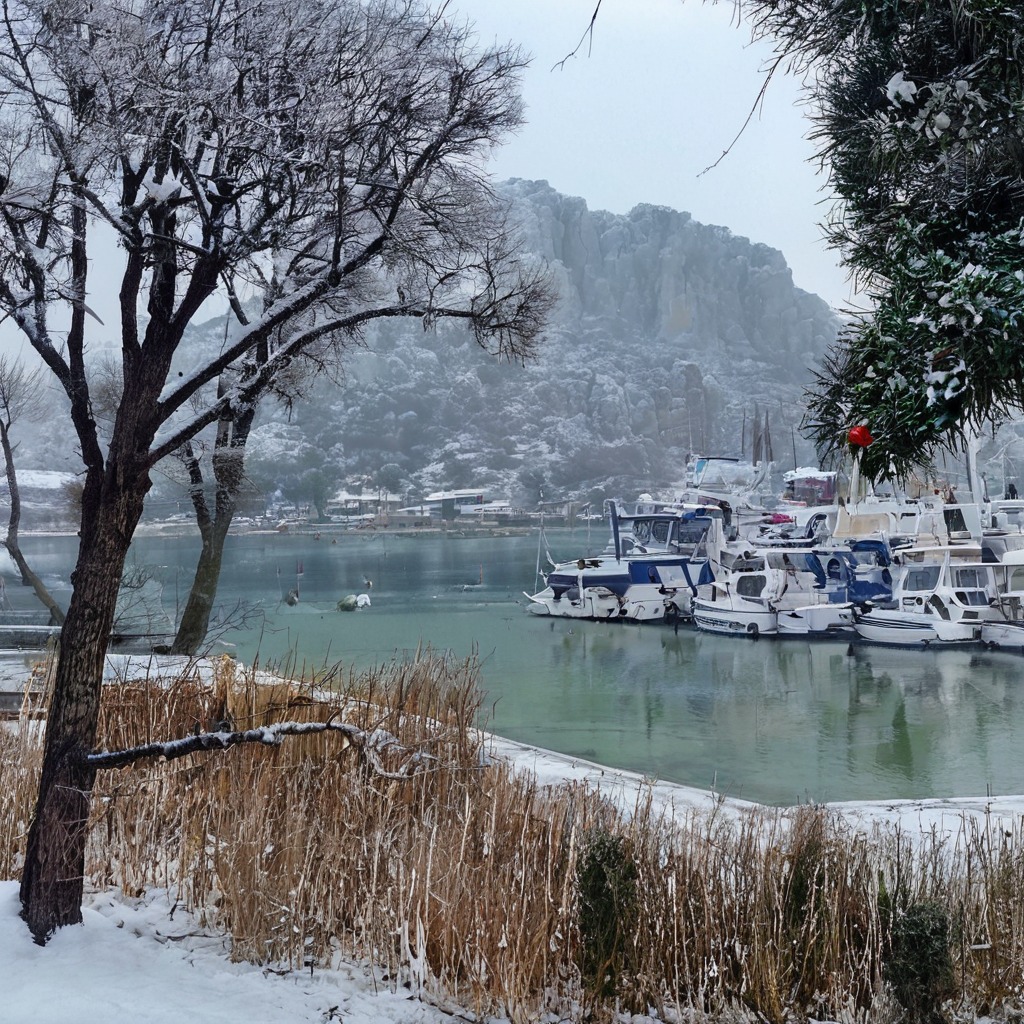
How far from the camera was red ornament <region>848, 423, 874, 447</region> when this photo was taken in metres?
2.96

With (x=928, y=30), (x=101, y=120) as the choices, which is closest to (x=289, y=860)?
(x=101, y=120)

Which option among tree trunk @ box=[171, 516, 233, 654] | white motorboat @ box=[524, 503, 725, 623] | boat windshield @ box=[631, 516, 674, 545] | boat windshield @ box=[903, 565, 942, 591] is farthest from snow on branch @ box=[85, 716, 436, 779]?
boat windshield @ box=[631, 516, 674, 545]

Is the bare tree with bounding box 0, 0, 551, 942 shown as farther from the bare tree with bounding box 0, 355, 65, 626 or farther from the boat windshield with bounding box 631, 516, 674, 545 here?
the boat windshield with bounding box 631, 516, 674, 545

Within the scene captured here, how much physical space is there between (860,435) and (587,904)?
1949mm

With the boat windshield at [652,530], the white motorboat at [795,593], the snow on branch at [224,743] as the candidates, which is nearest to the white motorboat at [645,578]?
the boat windshield at [652,530]

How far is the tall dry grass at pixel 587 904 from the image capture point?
138 inches

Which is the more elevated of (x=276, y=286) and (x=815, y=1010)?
(x=276, y=286)

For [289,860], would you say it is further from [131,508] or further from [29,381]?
[29,381]

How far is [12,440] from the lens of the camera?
15.3 metres

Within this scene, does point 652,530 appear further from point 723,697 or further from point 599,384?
point 599,384

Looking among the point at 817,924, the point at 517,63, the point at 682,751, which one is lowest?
the point at 682,751

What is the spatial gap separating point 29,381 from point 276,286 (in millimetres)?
13377

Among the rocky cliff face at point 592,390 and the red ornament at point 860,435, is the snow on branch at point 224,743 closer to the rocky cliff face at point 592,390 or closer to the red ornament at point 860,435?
Answer: the red ornament at point 860,435

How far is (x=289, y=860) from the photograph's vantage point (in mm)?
3811
